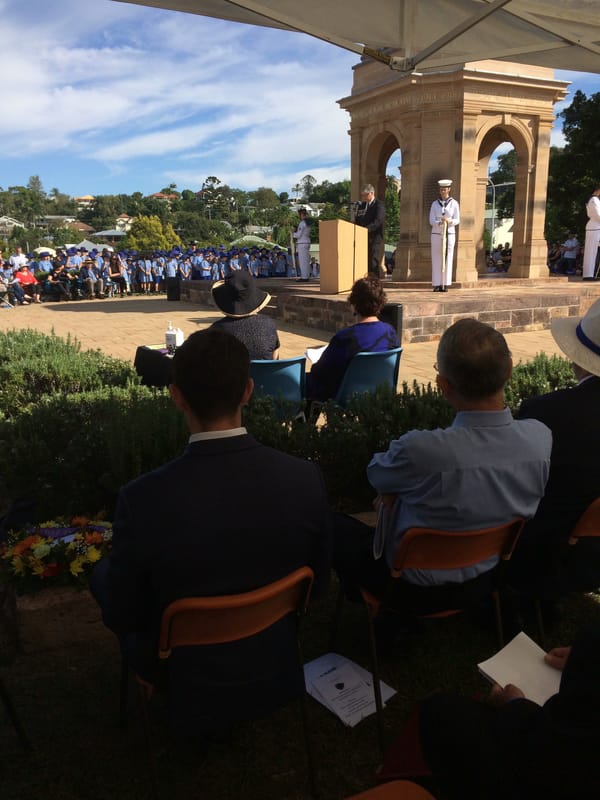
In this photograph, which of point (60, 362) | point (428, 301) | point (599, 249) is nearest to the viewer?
point (60, 362)

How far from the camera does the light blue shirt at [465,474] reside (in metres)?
2.02

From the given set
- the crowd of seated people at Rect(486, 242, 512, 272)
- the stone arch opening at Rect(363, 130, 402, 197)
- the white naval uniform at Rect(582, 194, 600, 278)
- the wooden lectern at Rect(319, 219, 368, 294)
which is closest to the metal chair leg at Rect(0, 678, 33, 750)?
the wooden lectern at Rect(319, 219, 368, 294)

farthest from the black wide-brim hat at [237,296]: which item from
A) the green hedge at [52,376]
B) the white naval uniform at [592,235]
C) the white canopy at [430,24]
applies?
the white naval uniform at [592,235]

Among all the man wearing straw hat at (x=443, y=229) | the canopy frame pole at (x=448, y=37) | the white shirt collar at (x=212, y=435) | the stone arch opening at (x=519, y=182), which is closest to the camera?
the white shirt collar at (x=212, y=435)

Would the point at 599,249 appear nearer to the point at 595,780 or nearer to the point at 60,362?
the point at 60,362

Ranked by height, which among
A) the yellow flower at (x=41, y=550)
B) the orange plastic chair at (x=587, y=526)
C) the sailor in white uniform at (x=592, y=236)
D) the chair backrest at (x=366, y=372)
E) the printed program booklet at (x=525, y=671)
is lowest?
the yellow flower at (x=41, y=550)

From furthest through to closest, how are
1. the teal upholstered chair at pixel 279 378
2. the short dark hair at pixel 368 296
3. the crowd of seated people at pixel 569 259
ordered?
the crowd of seated people at pixel 569 259 < the short dark hair at pixel 368 296 < the teal upholstered chair at pixel 279 378

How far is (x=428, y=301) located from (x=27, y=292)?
49.0 feet

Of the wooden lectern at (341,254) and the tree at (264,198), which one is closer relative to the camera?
the wooden lectern at (341,254)

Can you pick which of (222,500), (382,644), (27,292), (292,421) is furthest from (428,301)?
(27,292)

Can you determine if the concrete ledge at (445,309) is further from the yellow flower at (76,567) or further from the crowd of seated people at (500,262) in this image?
the crowd of seated people at (500,262)

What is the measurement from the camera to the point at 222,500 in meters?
1.61

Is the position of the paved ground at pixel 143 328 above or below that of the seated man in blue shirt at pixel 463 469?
below

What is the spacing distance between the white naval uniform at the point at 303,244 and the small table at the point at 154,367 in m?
13.6
